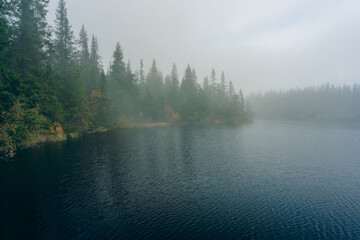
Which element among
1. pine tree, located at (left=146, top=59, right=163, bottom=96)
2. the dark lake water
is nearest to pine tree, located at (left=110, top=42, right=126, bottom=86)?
pine tree, located at (left=146, top=59, right=163, bottom=96)

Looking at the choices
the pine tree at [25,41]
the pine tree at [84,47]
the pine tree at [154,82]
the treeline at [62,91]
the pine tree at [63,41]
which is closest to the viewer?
the treeline at [62,91]

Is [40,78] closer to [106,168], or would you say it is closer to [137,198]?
[106,168]

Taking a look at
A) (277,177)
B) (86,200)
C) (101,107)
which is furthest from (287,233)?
(101,107)

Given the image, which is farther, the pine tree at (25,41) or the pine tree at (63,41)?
the pine tree at (63,41)

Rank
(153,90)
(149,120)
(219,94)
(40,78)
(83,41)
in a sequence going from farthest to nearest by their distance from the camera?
(219,94), (153,90), (149,120), (83,41), (40,78)

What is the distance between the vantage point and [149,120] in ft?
335

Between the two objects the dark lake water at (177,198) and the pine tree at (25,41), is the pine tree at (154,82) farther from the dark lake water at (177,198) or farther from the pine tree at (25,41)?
the dark lake water at (177,198)

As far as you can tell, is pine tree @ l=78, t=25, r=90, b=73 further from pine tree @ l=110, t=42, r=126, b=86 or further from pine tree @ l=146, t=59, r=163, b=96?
pine tree @ l=146, t=59, r=163, b=96

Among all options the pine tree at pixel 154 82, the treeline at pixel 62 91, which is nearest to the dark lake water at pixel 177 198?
the treeline at pixel 62 91

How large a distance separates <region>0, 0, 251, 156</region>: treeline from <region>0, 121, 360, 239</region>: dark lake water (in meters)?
→ 9.44

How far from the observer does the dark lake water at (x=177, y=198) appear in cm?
1309

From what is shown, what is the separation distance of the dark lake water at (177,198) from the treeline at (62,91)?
9.44 meters

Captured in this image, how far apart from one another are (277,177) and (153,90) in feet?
350

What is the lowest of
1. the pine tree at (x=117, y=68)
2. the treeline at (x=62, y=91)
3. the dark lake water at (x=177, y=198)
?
the dark lake water at (x=177, y=198)
